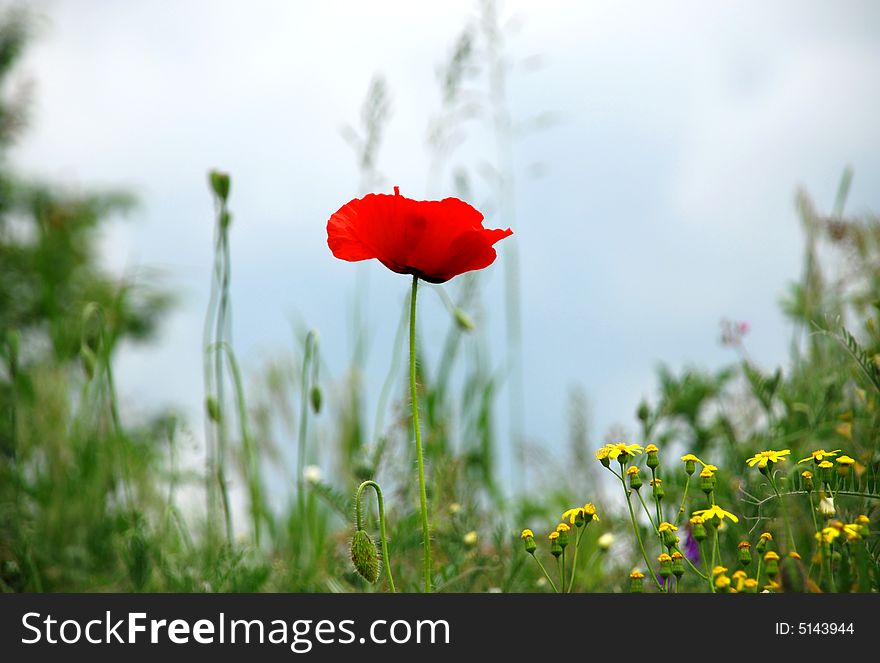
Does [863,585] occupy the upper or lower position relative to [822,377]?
lower

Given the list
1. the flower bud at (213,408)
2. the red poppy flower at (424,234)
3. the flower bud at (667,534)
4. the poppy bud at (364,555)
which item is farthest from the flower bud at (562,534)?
the flower bud at (213,408)

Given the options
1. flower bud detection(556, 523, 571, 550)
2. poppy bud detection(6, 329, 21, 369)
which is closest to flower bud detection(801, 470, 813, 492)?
flower bud detection(556, 523, 571, 550)

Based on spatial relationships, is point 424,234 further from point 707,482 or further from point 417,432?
point 707,482

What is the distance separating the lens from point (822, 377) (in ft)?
6.06

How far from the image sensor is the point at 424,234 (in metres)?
1.13

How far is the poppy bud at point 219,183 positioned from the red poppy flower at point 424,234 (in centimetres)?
74

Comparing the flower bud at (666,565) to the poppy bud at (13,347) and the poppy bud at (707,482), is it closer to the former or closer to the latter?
the poppy bud at (707,482)

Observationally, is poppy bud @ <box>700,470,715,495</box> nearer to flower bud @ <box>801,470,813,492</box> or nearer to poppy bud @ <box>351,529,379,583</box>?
flower bud @ <box>801,470,813,492</box>

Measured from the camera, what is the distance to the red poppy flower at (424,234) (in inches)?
44.3

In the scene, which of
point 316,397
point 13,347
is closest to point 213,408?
point 316,397

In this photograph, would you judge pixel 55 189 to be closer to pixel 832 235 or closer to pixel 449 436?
pixel 449 436

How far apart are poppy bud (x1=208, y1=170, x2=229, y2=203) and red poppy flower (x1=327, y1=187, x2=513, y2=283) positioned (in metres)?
0.74
